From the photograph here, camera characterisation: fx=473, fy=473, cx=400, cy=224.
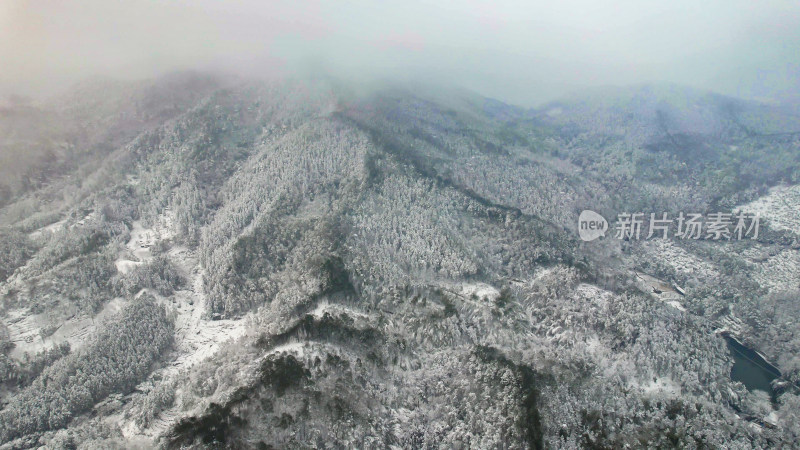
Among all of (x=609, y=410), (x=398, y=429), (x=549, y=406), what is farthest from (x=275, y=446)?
(x=609, y=410)

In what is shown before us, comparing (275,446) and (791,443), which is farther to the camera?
(791,443)

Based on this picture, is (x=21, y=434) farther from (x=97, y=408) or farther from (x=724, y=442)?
(x=724, y=442)

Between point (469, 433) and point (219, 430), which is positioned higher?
point (219, 430)

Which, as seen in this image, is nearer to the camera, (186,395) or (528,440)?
(528,440)

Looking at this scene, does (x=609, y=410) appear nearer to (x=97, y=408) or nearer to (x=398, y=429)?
(x=398, y=429)

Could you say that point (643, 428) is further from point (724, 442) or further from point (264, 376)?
point (264, 376)

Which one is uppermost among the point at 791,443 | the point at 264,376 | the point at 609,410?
the point at 264,376

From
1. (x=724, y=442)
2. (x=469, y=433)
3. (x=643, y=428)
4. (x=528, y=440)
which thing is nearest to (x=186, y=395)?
(x=469, y=433)

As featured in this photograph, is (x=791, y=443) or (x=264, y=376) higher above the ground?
(x=264, y=376)
